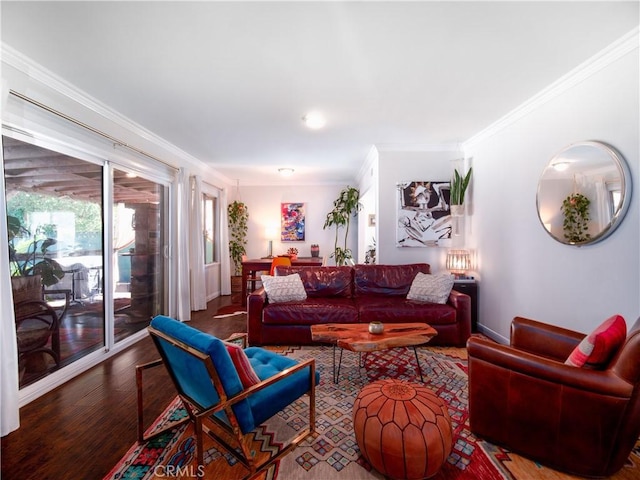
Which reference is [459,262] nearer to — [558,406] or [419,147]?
[419,147]

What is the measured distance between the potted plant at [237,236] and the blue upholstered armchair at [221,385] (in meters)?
4.91

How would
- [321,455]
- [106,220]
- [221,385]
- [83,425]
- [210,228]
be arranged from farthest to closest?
[210,228] < [106,220] < [83,425] < [321,455] < [221,385]

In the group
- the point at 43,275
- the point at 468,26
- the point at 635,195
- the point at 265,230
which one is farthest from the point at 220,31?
the point at 265,230

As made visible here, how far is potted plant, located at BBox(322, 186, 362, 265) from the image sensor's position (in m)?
6.31

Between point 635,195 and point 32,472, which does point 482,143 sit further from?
point 32,472

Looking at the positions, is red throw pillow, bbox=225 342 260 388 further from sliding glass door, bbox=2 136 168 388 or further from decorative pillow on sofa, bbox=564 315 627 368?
sliding glass door, bbox=2 136 168 388

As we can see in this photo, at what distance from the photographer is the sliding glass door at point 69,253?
7.48ft

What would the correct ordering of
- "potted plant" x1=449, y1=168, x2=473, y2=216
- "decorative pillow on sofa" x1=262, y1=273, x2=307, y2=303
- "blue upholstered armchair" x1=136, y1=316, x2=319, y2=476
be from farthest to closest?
"potted plant" x1=449, y1=168, x2=473, y2=216 → "decorative pillow on sofa" x1=262, y1=273, x2=307, y2=303 → "blue upholstered armchair" x1=136, y1=316, x2=319, y2=476

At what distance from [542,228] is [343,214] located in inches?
166

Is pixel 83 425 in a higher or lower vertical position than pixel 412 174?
lower

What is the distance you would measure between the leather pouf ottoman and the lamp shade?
2.70 metres

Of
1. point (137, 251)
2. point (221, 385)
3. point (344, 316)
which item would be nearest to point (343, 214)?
point (344, 316)

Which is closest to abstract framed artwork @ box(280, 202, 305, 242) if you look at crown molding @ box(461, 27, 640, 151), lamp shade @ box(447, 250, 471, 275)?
lamp shade @ box(447, 250, 471, 275)

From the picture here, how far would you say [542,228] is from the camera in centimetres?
278
